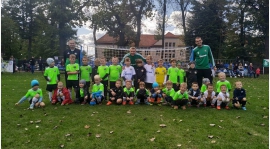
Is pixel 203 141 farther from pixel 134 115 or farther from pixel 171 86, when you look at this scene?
pixel 171 86

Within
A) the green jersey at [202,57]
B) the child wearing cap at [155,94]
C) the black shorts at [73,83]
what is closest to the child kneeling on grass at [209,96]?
the green jersey at [202,57]

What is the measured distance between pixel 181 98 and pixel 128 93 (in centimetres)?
174

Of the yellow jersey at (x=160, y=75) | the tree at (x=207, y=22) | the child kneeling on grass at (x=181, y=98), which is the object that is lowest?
the child kneeling on grass at (x=181, y=98)

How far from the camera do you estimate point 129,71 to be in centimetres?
877

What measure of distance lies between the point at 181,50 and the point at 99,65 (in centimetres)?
1138

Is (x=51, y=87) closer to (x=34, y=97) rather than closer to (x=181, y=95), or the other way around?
(x=34, y=97)

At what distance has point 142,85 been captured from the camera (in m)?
8.39

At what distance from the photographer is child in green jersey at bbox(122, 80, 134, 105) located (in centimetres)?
838

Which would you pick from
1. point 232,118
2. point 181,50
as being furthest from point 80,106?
point 181,50

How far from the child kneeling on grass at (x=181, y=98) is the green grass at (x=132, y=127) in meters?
0.27

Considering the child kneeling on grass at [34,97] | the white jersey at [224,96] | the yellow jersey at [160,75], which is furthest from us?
the yellow jersey at [160,75]

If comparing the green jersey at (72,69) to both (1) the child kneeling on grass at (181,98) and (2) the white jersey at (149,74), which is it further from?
(1) the child kneeling on grass at (181,98)

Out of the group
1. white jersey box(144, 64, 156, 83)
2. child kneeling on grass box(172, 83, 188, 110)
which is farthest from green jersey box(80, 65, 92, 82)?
child kneeling on grass box(172, 83, 188, 110)

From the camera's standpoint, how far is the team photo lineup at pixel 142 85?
7.83m
